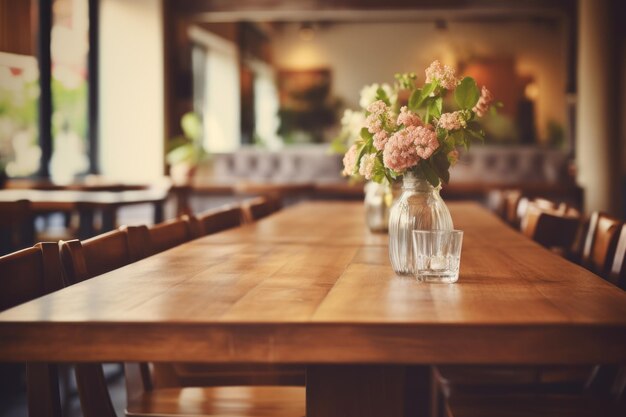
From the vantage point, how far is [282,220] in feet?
10.1

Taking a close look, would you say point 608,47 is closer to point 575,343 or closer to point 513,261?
point 513,261

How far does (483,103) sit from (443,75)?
109mm

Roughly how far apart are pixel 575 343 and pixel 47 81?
23.3 ft

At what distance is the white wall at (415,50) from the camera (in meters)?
12.9

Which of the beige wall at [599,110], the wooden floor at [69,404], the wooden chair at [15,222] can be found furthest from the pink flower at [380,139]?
A: the beige wall at [599,110]

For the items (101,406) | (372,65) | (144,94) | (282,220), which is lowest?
(101,406)

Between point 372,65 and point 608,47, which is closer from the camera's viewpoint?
point 608,47

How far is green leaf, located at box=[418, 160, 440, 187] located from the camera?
1.57 meters

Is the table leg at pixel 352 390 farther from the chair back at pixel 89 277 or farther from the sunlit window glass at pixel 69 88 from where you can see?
the sunlit window glass at pixel 69 88

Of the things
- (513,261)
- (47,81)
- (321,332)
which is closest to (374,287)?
(321,332)

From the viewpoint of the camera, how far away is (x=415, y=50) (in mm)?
13164

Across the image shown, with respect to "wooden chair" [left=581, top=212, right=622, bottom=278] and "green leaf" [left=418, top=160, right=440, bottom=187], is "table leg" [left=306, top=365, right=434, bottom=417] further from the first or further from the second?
"wooden chair" [left=581, top=212, right=622, bottom=278]

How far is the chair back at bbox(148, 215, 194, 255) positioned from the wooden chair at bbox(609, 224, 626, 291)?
1241 millimetres

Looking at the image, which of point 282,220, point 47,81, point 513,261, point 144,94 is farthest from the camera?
point 144,94
